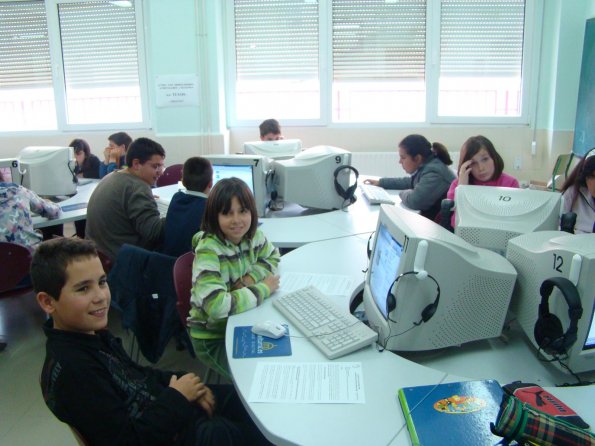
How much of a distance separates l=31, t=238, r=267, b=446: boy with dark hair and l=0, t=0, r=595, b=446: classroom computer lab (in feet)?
0.05

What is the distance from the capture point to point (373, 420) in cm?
109

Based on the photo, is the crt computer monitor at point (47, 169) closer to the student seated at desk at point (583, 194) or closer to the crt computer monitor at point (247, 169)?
the crt computer monitor at point (247, 169)

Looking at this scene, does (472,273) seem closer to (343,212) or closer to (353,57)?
(343,212)

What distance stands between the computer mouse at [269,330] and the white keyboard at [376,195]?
1.92m

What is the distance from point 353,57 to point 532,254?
4.22 meters

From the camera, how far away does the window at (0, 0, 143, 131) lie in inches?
207

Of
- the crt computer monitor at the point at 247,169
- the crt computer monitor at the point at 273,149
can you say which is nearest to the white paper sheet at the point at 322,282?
the crt computer monitor at the point at 247,169

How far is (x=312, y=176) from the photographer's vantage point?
2967 mm

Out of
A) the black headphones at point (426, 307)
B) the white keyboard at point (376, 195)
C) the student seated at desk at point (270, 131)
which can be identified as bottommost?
the white keyboard at point (376, 195)

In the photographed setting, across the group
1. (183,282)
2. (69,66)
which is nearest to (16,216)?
(183,282)

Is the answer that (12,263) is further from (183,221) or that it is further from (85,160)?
(85,160)

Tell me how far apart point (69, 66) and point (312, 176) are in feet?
12.4

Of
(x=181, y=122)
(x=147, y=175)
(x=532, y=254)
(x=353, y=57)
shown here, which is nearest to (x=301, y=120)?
(x=353, y=57)

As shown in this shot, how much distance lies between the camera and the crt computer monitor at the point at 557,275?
3.84 feet
